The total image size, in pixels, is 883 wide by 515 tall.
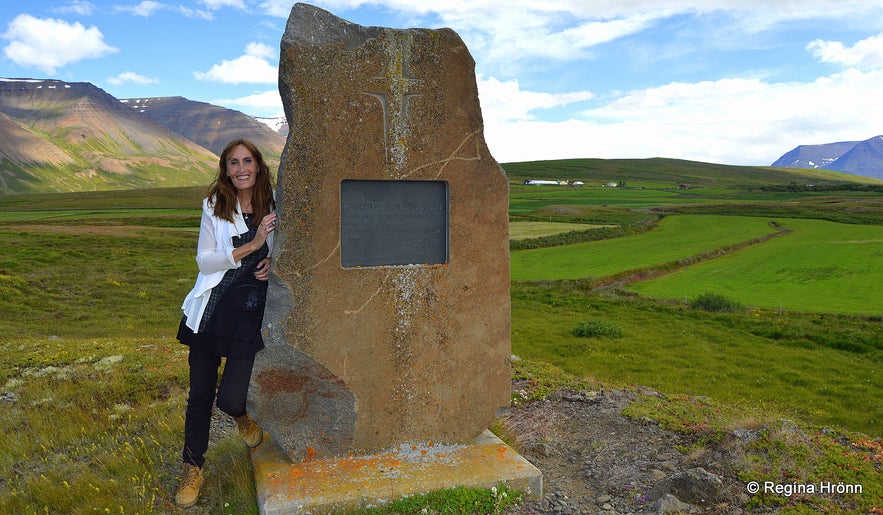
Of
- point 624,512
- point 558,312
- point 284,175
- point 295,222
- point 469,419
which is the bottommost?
point 558,312

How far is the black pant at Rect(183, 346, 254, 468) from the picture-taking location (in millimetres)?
5027

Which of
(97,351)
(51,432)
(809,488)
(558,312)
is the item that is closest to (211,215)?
(51,432)

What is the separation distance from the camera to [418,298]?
5.66 m

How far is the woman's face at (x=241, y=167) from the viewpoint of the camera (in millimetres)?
5117

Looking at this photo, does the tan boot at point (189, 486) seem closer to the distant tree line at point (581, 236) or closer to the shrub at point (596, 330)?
the shrub at point (596, 330)

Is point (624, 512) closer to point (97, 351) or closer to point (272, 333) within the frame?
point (272, 333)

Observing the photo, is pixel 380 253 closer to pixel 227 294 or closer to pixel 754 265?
pixel 227 294

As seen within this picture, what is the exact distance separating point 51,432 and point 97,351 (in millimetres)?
4322

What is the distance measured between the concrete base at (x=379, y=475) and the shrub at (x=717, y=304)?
64.6ft

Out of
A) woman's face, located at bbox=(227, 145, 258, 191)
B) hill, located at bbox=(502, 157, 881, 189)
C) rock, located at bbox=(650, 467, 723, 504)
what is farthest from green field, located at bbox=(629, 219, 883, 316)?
hill, located at bbox=(502, 157, 881, 189)

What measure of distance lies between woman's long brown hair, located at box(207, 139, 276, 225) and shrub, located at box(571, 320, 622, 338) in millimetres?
13291

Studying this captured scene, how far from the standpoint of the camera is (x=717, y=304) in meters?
23.0

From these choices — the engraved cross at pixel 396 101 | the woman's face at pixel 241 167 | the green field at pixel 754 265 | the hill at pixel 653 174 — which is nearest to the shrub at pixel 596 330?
the green field at pixel 754 265

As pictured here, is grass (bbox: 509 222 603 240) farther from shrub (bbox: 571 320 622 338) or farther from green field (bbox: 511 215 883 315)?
shrub (bbox: 571 320 622 338)
